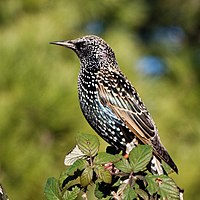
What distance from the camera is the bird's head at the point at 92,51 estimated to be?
16.3ft

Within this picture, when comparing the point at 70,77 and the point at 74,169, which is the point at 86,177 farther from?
the point at 70,77

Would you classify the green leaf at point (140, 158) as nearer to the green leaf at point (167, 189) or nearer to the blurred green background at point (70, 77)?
the green leaf at point (167, 189)

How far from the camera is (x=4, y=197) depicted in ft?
10.5

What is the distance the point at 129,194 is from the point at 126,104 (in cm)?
144

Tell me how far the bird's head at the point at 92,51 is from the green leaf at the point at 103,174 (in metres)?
1.62

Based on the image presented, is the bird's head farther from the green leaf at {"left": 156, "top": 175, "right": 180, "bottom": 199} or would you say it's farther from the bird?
the green leaf at {"left": 156, "top": 175, "right": 180, "bottom": 199}

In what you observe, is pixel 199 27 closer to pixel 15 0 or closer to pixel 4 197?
pixel 15 0

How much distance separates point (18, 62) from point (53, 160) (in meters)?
0.85

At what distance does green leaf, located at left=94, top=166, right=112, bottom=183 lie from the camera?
3.39 m

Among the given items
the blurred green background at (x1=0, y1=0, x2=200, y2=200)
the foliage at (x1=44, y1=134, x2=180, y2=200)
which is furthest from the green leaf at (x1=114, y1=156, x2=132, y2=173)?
the blurred green background at (x1=0, y1=0, x2=200, y2=200)

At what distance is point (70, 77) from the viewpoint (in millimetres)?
7645

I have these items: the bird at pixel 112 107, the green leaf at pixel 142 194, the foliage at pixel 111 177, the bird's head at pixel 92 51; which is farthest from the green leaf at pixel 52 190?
the bird's head at pixel 92 51

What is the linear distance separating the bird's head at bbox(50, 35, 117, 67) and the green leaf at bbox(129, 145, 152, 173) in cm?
157

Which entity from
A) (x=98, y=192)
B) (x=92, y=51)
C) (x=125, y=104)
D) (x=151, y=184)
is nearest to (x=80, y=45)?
(x=92, y=51)
